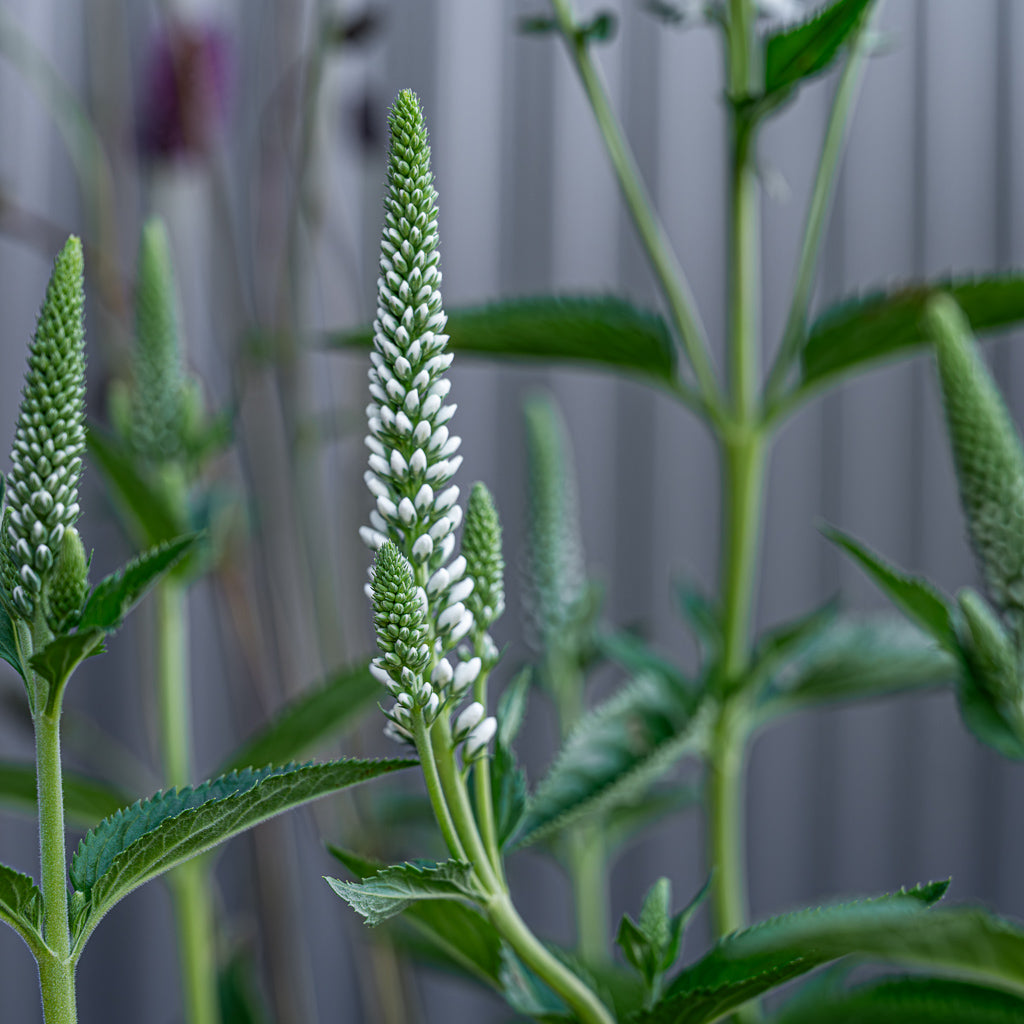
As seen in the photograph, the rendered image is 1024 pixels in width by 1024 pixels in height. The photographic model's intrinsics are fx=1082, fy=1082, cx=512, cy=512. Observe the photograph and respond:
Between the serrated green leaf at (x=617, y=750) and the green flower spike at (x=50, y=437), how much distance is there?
0.13 m

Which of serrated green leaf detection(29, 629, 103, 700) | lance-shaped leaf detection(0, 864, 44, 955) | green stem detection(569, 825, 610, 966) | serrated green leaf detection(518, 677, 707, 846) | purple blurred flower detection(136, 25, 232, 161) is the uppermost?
purple blurred flower detection(136, 25, 232, 161)

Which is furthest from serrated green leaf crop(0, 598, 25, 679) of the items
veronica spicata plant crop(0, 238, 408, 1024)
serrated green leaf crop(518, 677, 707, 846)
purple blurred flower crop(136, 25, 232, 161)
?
purple blurred flower crop(136, 25, 232, 161)

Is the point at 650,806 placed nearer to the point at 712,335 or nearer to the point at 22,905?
→ the point at 22,905

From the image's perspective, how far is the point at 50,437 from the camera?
18 cm

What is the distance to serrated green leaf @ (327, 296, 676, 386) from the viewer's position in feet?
1.15

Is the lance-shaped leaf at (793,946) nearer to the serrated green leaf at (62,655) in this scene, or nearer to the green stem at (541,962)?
the green stem at (541,962)

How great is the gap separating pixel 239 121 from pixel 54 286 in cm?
121

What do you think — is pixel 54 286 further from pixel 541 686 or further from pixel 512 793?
pixel 541 686

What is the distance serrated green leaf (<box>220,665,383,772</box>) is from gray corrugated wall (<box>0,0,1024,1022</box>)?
3.12 ft

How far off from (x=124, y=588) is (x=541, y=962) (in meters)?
0.10

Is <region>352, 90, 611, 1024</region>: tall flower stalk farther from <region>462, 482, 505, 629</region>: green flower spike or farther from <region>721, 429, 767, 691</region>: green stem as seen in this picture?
<region>721, 429, 767, 691</region>: green stem

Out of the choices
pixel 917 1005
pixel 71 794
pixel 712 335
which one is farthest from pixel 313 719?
pixel 712 335

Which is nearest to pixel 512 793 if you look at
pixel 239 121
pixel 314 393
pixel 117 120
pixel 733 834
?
pixel 733 834

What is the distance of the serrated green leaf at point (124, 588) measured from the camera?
0.63 ft
